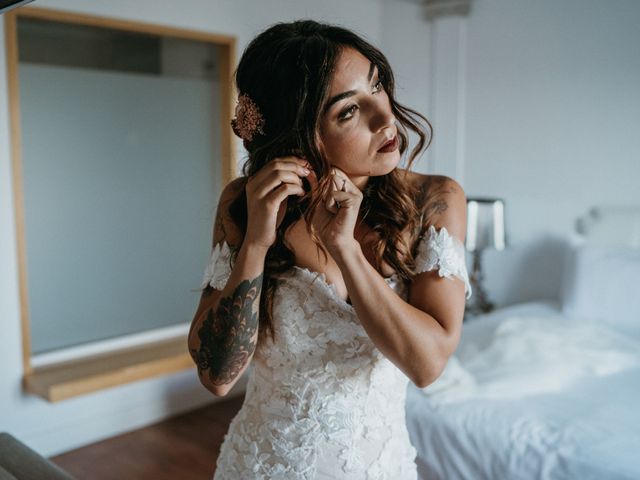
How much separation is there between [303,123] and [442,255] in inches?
14.5

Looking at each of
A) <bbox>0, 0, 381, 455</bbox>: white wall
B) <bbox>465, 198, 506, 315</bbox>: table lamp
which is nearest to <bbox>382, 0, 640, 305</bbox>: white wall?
<bbox>465, 198, 506, 315</bbox>: table lamp

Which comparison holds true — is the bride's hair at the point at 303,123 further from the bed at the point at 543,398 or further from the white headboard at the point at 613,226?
the white headboard at the point at 613,226

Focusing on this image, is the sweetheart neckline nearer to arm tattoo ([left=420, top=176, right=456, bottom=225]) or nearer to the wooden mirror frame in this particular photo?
arm tattoo ([left=420, top=176, right=456, bottom=225])

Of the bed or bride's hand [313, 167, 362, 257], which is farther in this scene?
the bed

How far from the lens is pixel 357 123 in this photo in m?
1.27

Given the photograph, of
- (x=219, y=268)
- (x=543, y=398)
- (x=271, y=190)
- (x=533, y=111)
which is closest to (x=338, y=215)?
(x=271, y=190)

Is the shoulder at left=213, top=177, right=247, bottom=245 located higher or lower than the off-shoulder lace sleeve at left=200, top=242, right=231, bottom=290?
higher

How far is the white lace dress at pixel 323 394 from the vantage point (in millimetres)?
1322

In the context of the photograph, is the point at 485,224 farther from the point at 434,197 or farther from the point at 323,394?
the point at 323,394

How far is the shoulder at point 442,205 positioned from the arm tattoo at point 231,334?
380mm

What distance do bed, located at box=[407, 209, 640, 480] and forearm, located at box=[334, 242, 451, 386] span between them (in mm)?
1260

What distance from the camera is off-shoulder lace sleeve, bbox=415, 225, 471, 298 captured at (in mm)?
1301

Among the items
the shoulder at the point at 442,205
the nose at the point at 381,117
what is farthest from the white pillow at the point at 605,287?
the nose at the point at 381,117

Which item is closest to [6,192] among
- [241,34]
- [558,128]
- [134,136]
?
[134,136]
